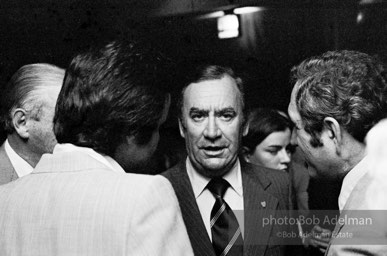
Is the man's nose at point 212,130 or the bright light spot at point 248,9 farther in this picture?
the bright light spot at point 248,9

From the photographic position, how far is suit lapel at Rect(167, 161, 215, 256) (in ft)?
5.52

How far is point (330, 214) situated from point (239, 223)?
1.50 feet

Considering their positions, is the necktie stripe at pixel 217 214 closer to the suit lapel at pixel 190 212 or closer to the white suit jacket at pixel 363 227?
the suit lapel at pixel 190 212

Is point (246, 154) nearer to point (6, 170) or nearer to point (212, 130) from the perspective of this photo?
point (212, 130)

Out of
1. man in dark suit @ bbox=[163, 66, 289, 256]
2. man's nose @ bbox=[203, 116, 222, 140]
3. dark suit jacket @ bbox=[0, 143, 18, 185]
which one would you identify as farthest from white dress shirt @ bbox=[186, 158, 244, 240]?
dark suit jacket @ bbox=[0, 143, 18, 185]

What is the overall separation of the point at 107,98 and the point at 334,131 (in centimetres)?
70

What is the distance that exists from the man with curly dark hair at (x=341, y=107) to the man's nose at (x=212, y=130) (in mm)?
388

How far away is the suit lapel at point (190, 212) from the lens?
1.68 metres

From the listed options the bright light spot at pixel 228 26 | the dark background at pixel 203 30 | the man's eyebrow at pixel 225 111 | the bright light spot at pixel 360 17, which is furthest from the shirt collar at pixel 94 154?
the bright light spot at pixel 360 17

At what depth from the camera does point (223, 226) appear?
1.75 meters

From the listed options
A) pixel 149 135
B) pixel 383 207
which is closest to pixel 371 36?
pixel 383 207

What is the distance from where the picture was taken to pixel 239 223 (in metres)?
1.76

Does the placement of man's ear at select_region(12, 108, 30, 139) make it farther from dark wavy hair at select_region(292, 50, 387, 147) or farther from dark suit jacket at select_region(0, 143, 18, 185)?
dark wavy hair at select_region(292, 50, 387, 147)

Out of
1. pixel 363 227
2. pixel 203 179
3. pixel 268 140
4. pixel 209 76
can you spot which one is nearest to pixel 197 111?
pixel 209 76
